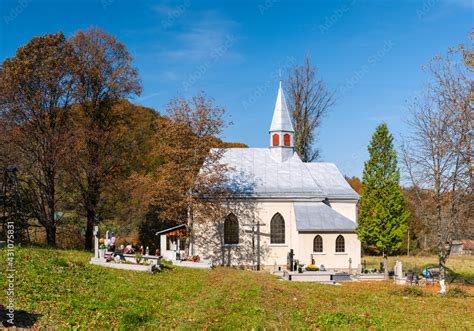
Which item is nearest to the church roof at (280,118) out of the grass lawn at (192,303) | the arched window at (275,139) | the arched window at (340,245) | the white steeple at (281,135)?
the white steeple at (281,135)

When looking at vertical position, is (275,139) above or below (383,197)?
above

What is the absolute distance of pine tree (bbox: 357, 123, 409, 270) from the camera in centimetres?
3167

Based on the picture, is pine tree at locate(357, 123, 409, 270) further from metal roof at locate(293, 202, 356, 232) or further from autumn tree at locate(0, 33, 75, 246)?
autumn tree at locate(0, 33, 75, 246)

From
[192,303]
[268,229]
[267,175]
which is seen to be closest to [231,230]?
[268,229]

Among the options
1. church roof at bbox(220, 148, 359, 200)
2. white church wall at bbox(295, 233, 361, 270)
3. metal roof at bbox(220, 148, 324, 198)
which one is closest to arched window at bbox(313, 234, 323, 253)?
white church wall at bbox(295, 233, 361, 270)

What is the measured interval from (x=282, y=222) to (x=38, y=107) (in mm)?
18465

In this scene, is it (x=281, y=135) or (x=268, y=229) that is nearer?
(x=268, y=229)

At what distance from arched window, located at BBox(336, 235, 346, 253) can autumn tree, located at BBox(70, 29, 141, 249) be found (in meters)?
16.4

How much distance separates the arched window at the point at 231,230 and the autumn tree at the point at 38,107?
12.1 metres

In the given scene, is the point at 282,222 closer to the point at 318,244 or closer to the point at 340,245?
the point at 318,244

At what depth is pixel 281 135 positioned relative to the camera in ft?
130

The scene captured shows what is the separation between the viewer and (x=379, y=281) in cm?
3073

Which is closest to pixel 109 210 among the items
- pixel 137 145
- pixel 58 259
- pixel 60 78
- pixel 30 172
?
pixel 137 145

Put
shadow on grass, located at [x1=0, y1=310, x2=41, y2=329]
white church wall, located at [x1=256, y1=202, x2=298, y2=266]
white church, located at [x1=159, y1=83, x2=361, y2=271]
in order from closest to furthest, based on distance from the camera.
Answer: shadow on grass, located at [x1=0, y1=310, x2=41, y2=329] < white church, located at [x1=159, y1=83, x2=361, y2=271] < white church wall, located at [x1=256, y1=202, x2=298, y2=266]
